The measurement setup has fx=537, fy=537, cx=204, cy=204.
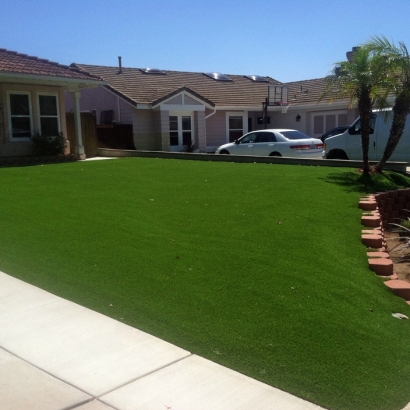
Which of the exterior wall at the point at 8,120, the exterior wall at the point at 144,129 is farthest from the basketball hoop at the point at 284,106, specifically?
the exterior wall at the point at 8,120

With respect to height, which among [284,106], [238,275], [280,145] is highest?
[284,106]

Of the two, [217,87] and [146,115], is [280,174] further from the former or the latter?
[217,87]

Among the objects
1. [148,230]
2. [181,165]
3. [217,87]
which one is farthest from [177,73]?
[148,230]

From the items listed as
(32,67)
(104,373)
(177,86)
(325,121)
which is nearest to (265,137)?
(32,67)

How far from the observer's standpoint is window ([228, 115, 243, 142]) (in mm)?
31750

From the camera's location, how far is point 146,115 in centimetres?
2744

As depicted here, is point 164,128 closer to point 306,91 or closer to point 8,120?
point 8,120

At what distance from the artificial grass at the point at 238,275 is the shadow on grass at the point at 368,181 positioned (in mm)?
619

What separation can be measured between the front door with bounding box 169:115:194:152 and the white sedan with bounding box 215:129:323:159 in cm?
778

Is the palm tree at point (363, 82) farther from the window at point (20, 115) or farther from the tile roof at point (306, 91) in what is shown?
the tile roof at point (306, 91)

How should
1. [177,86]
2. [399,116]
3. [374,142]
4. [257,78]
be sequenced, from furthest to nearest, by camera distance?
[257,78] → [177,86] → [374,142] → [399,116]

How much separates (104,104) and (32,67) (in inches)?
384

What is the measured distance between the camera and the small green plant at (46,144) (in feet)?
63.8

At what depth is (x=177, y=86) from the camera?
3127cm
